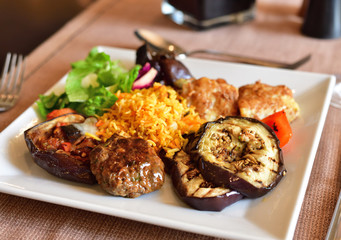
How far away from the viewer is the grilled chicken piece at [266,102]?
2605 millimetres

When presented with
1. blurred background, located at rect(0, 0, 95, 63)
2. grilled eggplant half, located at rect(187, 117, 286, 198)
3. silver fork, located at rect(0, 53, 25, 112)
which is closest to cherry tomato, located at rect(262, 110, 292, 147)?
grilled eggplant half, located at rect(187, 117, 286, 198)

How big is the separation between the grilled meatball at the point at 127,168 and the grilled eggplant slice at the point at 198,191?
10cm

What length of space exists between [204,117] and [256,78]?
0.66 meters

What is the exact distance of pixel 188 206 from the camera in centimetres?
199

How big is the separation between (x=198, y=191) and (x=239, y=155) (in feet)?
1.15

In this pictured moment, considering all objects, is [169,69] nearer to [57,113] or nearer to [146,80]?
[146,80]

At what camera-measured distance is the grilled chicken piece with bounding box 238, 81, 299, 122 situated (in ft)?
8.55

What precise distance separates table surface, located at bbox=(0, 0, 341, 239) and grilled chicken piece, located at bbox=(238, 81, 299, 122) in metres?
0.31

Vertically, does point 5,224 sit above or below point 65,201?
below

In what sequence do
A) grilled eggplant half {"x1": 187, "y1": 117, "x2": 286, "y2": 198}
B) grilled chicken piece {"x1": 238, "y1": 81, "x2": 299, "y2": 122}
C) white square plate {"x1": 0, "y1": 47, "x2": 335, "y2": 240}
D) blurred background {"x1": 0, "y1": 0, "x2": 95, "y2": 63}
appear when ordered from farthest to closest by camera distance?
blurred background {"x1": 0, "y1": 0, "x2": 95, "y2": 63}, grilled chicken piece {"x1": 238, "y1": 81, "x2": 299, "y2": 122}, grilled eggplant half {"x1": 187, "y1": 117, "x2": 286, "y2": 198}, white square plate {"x1": 0, "y1": 47, "x2": 335, "y2": 240}

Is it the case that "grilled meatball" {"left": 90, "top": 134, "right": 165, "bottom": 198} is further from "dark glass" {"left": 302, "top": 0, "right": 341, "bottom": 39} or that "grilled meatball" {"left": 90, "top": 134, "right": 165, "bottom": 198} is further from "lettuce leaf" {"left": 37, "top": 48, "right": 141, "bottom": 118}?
"dark glass" {"left": 302, "top": 0, "right": 341, "bottom": 39}

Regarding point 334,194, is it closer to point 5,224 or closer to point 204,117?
point 204,117

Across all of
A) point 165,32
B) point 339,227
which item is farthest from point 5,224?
point 165,32

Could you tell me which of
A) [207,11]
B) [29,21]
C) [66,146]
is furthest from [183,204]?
[29,21]
